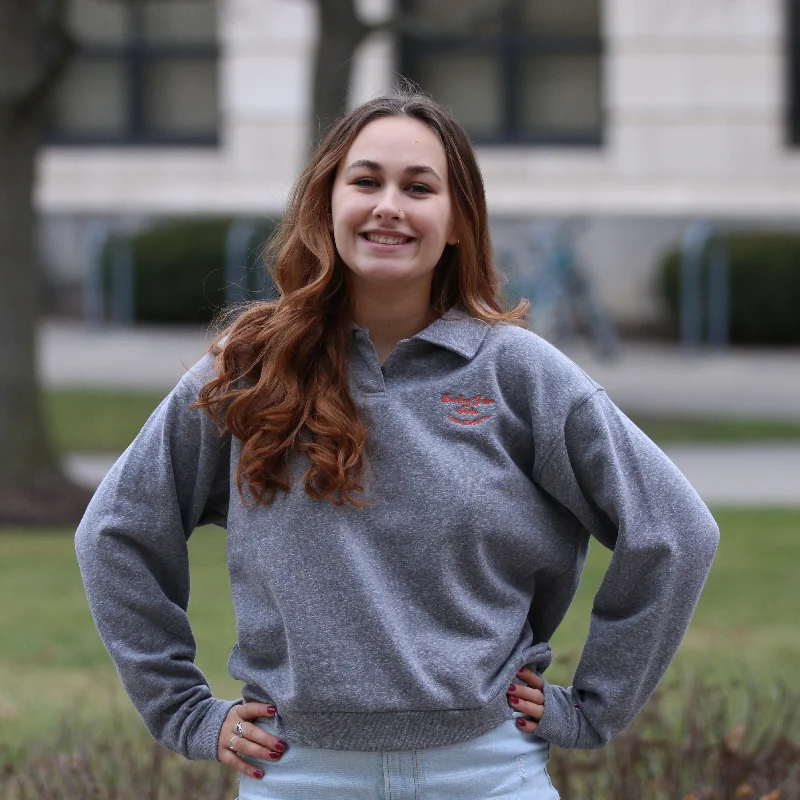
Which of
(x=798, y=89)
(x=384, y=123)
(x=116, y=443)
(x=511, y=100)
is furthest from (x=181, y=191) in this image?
(x=384, y=123)

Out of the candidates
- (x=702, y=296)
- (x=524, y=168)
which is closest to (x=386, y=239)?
(x=702, y=296)

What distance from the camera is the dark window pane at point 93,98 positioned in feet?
66.2

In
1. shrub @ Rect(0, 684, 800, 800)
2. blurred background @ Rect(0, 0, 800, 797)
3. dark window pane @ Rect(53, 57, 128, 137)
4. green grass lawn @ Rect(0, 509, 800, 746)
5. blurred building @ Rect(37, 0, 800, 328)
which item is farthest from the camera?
dark window pane @ Rect(53, 57, 128, 137)

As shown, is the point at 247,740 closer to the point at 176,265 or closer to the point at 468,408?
the point at 468,408

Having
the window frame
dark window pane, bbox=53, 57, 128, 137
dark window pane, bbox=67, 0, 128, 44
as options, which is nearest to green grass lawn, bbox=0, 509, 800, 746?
the window frame

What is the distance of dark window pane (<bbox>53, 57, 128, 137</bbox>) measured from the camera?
20.2 metres

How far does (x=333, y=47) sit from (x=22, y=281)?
2.30 metres

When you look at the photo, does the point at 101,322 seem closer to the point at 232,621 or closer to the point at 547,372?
the point at 232,621

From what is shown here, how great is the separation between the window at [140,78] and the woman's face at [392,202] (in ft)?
57.3

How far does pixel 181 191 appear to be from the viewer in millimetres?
19391

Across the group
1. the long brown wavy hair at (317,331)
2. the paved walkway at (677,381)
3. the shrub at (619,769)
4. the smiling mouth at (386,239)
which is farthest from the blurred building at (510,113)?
the smiling mouth at (386,239)

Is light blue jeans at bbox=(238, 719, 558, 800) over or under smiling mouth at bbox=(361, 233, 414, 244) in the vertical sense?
under

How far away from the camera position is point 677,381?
49.1ft

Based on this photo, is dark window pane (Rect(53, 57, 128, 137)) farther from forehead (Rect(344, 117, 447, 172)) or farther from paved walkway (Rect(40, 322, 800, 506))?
forehead (Rect(344, 117, 447, 172))
